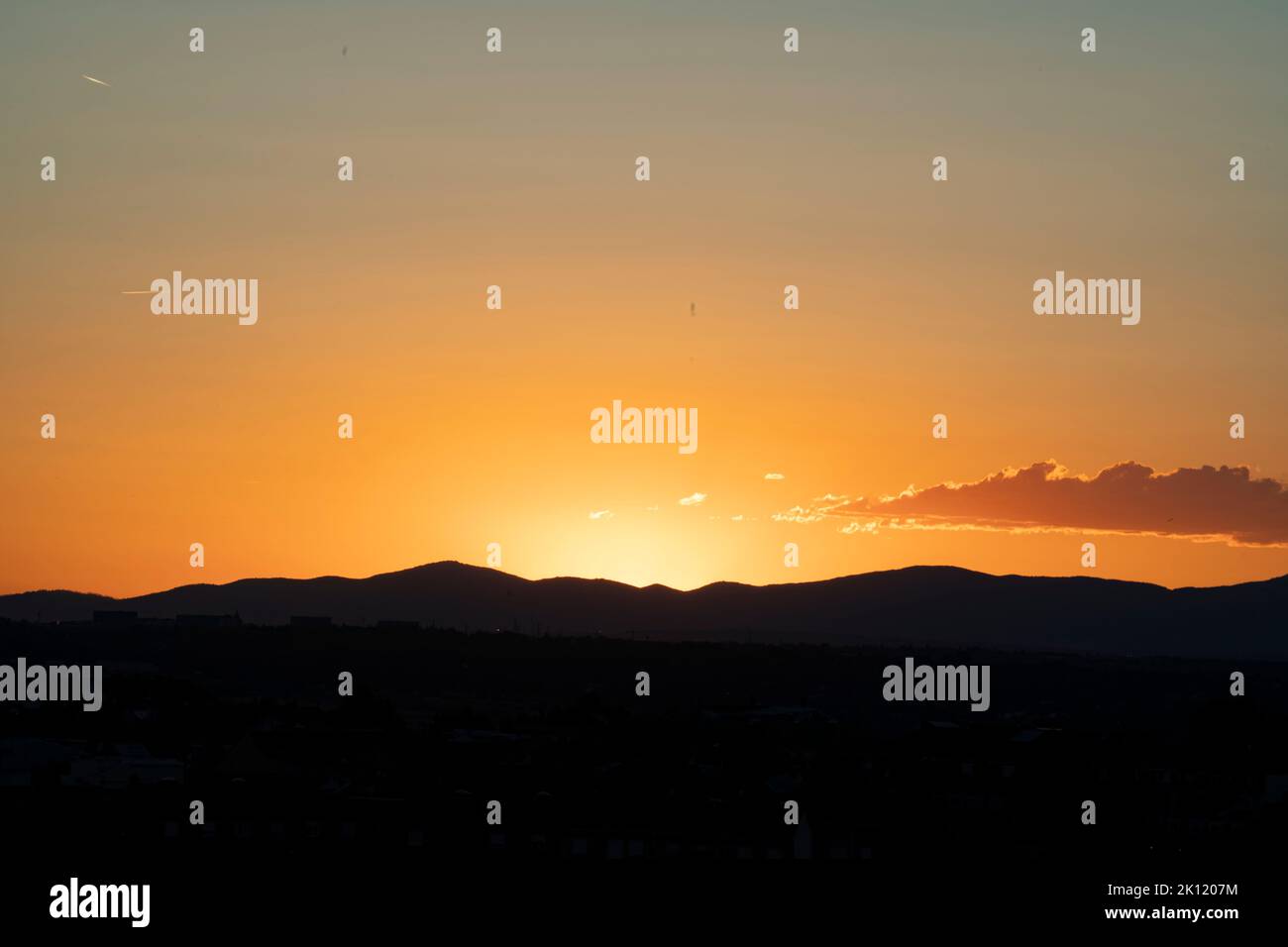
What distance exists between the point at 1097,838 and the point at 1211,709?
66280 mm

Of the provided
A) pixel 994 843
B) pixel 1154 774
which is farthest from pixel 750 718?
pixel 994 843

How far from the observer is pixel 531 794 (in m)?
94.6

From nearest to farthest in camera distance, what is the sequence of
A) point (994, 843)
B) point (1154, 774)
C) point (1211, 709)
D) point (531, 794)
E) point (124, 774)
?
point (994, 843), point (531, 794), point (124, 774), point (1154, 774), point (1211, 709)

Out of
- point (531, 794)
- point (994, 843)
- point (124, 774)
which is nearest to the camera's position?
point (994, 843)

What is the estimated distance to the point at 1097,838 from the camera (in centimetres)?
8650

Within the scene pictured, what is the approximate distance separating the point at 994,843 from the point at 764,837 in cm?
991

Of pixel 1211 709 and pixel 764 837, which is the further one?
pixel 1211 709

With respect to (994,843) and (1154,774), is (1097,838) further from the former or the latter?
(1154,774)
